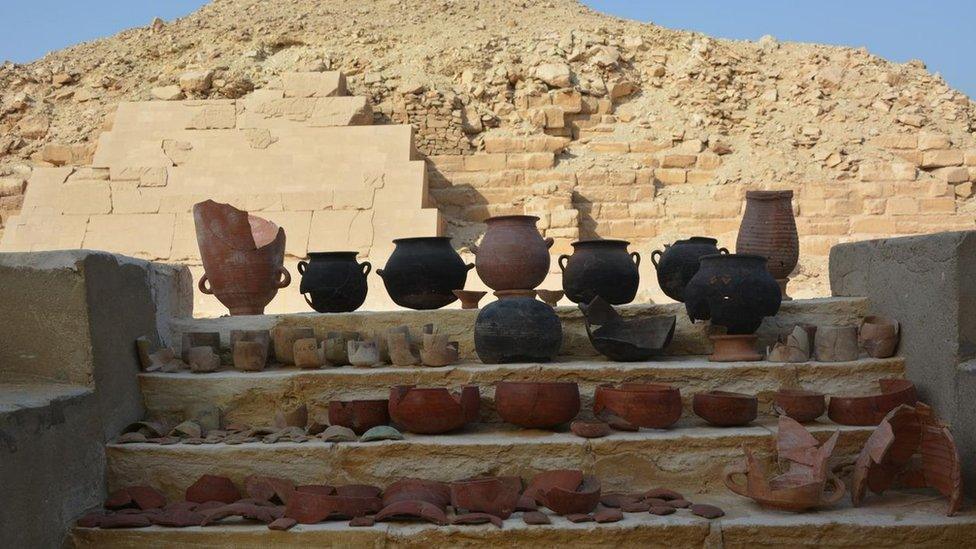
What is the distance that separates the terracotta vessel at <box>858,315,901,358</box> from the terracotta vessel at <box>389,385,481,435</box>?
2005 mm

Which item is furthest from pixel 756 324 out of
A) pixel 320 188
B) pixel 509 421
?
pixel 320 188

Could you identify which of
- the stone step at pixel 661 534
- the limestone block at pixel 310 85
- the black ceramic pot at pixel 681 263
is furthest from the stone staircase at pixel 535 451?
the limestone block at pixel 310 85

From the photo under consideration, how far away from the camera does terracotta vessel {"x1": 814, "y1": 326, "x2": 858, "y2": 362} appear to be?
15.2 ft

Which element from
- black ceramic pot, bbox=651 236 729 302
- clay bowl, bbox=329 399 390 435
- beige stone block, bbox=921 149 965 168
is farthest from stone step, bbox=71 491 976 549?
beige stone block, bbox=921 149 965 168

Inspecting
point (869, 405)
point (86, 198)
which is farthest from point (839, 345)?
point (86, 198)

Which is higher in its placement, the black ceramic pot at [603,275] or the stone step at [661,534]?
the black ceramic pot at [603,275]

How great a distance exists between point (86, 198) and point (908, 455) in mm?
11667

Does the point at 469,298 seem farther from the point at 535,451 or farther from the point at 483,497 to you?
the point at 483,497

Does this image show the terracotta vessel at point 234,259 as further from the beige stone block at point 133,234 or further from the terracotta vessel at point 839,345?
the beige stone block at point 133,234

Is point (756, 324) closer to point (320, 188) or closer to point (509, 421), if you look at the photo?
point (509, 421)

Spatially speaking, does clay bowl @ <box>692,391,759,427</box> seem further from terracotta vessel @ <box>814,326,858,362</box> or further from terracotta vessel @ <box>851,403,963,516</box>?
terracotta vessel @ <box>814,326,858,362</box>

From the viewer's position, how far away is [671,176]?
49.2 ft

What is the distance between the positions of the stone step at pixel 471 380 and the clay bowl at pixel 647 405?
0.94 feet

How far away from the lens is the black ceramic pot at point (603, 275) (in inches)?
222
